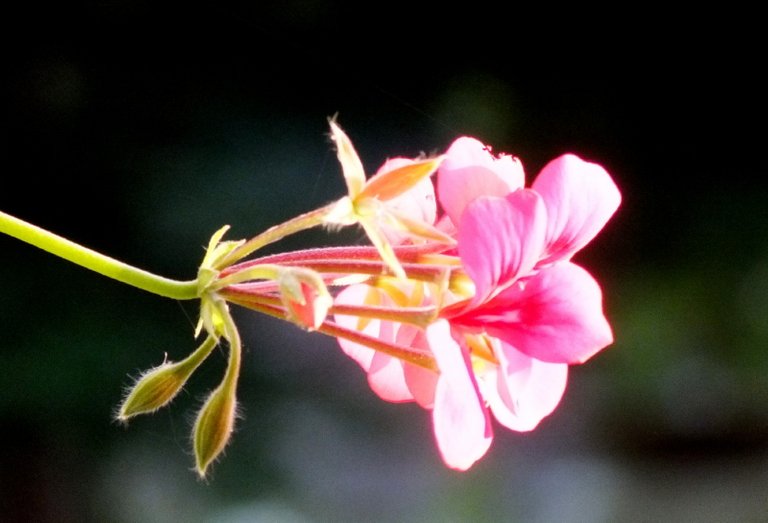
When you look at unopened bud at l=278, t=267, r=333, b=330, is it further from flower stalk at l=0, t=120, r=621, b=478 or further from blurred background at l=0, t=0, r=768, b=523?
blurred background at l=0, t=0, r=768, b=523

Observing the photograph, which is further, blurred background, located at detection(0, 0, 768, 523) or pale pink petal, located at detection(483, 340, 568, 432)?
blurred background, located at detection(0, 0, 768, 523)

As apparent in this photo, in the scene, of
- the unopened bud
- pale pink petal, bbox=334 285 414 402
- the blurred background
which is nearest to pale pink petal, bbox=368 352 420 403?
pale pink petal, bbox=334 285 414 402

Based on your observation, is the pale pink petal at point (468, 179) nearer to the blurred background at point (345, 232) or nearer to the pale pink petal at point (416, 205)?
the pale pink petal at point (416, 205)

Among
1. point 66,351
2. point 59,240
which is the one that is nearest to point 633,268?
point 66,351

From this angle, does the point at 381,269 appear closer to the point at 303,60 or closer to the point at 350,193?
the point at 350,193

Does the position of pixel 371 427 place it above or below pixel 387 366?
above

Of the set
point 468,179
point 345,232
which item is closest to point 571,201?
point 468,179

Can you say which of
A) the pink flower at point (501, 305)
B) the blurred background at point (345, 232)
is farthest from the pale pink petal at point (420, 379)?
the blurred background at point (345, 232)
